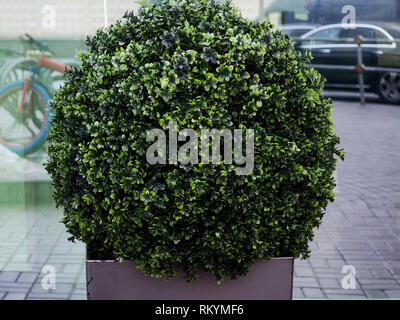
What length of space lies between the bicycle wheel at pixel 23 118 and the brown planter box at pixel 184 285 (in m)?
2.89

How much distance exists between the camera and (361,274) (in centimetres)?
407

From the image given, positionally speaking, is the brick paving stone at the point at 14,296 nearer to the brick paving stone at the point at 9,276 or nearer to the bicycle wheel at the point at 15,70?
the brick paving stone at the point at 9,276

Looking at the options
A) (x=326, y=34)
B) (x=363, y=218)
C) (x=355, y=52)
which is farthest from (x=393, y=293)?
(x=355, y=52)

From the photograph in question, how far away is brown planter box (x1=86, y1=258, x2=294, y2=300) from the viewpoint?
106 inches

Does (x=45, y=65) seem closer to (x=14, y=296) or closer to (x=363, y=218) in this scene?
(x=14, y=296)

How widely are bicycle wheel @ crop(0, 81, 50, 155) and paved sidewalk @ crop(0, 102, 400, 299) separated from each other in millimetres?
577

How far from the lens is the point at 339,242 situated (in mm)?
4723

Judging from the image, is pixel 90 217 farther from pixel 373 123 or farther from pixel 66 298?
pixel 373 123

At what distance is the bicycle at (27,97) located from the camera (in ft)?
16.6

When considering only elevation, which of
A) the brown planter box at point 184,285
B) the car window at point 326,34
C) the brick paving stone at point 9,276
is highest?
the car window at point 326,34

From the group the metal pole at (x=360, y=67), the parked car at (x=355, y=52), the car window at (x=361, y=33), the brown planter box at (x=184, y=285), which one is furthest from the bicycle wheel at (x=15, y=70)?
the metal pole at (x=360, y=67)

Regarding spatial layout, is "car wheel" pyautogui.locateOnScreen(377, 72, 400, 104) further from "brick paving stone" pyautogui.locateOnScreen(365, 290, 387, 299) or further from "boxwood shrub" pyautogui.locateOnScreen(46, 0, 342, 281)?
"boxwood shrub" pyautogui.locateOnScreen(46, 0, 342, 281)
